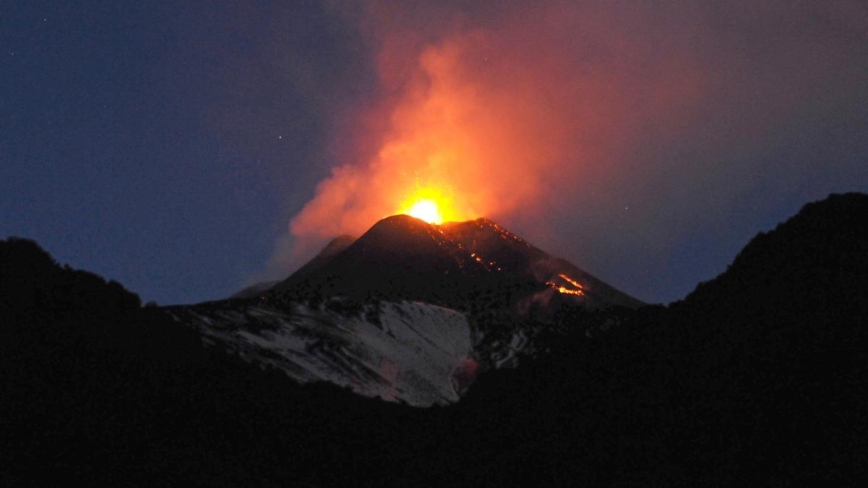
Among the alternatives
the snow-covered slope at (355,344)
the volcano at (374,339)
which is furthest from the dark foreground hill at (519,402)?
the snow-covered slope at (355,344)

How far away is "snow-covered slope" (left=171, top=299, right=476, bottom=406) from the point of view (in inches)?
3971

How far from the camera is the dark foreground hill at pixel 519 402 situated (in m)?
43.5

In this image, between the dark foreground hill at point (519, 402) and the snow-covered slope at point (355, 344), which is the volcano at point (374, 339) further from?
the dark foreground hill at point (519, 402)

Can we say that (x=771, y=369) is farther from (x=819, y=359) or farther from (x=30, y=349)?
(x=30, y=349)

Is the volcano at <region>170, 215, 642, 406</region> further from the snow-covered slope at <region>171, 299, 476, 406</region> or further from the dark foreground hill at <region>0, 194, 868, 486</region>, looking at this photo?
the dark foreground hill at <region>0, 194, 868, 486</region>

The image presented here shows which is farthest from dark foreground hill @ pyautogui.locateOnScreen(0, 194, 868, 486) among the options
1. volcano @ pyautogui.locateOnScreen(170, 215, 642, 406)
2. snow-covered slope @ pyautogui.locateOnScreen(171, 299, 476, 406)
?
snow-covered slope @ pyautogui.locateOnScreen(171, 299, 476, 406)

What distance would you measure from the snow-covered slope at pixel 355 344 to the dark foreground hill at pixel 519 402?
28.8 m

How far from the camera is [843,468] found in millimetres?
37656

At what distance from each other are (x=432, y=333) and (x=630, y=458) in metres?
95.8

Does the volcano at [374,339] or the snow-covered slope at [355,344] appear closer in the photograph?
the snow-covered slope at [355,344]

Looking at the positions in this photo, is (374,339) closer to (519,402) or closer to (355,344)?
(355,344)

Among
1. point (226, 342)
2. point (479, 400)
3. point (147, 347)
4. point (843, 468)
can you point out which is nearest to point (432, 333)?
point (226, 342)

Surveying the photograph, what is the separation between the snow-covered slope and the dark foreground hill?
2880 centimetres

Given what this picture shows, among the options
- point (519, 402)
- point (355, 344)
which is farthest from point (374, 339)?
point (519, 402)
